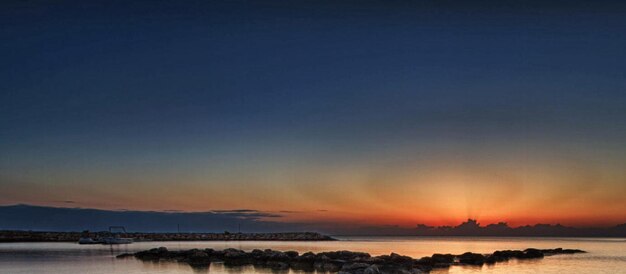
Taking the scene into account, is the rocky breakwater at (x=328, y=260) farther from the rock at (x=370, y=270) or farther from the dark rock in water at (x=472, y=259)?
the rock at (x=370, y=270)

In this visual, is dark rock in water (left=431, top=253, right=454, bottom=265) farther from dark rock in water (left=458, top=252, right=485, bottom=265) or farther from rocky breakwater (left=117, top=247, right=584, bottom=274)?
dark rock in water (left=458, top=252, right=485, bottom=265)

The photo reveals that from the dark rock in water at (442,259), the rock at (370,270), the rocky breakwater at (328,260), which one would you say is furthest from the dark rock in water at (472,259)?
the rock at (370,270)

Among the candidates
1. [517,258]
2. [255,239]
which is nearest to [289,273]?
[517,258]

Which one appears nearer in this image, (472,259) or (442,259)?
(442,259)

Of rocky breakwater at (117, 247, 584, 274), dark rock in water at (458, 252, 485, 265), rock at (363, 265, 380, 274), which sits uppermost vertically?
rock at (363, 265, 380, 274)

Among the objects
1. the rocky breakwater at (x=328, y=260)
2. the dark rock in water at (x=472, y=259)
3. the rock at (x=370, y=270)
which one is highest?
the rock at (x=370, y=270)

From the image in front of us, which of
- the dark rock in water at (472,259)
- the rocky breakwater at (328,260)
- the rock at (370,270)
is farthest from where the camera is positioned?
the dark rock in water at (472,259)

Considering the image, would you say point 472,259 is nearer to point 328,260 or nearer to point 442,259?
point 442,259

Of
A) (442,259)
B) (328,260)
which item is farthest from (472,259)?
(328,260)

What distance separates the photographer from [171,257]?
58.3 m

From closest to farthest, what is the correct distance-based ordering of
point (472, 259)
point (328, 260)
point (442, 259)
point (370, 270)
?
point (370, 270)
point (328, 260)
point (442, 259)
point (472, 259)

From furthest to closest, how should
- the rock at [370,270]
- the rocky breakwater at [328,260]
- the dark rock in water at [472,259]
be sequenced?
the dark rock in water at [472,259], the rocky breakwater at [328,260], the rock at [370,270]

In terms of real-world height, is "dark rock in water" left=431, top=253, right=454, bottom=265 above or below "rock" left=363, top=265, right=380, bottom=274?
below

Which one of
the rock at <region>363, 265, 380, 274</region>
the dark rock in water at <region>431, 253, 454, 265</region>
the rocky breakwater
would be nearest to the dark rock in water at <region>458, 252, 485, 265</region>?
the rocky breakwater
